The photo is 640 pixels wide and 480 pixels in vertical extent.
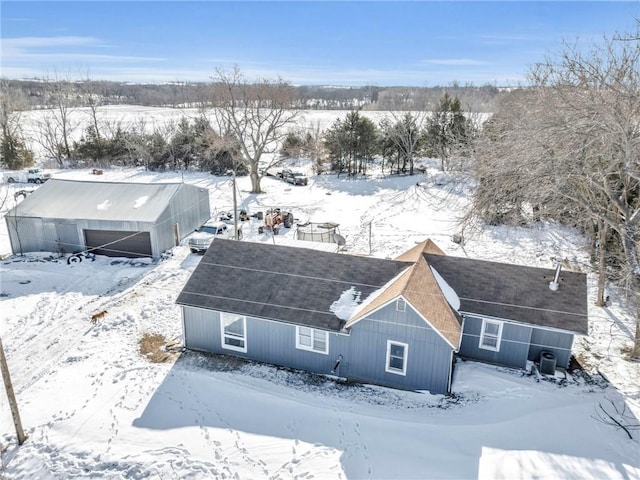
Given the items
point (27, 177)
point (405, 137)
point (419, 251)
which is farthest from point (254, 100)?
point (419, 251)

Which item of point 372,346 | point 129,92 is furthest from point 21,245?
point 129,92

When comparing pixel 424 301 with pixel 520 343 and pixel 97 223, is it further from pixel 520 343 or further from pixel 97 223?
pixel 97 223

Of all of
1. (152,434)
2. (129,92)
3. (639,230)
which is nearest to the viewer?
(152,434)

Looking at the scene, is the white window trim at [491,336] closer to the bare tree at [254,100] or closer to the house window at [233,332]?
the house window at [233,332]

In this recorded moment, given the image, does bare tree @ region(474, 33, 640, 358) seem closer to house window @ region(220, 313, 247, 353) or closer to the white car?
house window @ region(220, 313, 247, 353)

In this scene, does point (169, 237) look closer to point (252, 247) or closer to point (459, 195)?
point (252, 247)

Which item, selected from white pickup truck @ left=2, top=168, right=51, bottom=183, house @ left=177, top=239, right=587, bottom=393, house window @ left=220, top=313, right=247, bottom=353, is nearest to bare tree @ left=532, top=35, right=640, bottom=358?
house @ left=177, top=239, right=587, bottom=393
